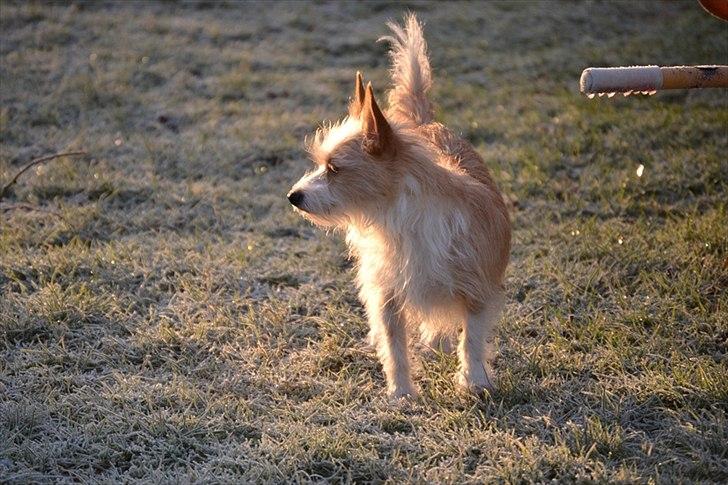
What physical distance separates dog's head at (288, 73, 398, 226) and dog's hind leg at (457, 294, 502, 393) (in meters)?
0.66

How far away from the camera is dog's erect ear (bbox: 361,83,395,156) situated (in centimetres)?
319

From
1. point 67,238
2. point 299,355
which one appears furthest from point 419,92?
point 67,238

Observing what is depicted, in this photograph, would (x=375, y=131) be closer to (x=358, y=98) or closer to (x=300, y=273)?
(x=358, y=98)

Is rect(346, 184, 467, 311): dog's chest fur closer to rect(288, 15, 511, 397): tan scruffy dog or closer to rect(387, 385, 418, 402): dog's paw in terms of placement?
rect(288, 15, 511, 397): tan scruffy dog

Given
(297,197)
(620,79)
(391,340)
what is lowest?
(391,340)

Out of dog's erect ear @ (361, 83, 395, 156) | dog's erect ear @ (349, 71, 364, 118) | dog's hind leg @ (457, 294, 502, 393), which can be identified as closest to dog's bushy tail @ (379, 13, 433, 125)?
dog's erect ear @ (349, 71, 364, 118)

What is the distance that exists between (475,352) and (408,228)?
635mm

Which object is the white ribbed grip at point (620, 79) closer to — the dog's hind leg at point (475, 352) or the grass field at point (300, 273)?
the dog's hind leg at point (475, 352)

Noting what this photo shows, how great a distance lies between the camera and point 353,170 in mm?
3328

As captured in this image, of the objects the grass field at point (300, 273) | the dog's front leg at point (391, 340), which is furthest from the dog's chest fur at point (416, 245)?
the grass field at point (300, 273)

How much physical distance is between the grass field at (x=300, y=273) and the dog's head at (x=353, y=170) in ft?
2.60

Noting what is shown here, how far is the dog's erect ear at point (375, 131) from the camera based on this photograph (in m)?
3.19

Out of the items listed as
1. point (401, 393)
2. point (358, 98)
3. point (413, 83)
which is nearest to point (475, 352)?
point (401, 393)

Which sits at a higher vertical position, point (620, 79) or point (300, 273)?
point (620, 79)
